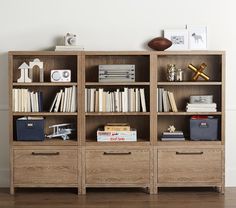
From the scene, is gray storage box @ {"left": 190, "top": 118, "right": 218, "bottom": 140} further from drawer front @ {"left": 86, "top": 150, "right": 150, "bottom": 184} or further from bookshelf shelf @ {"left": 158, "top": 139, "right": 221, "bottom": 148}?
drawer front @ {"left": 86, "top": 150, "right": 150, "bottom": 184}

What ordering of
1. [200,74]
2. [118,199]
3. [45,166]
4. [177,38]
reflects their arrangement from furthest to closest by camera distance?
[177,38], [200,74], [45,166], [118,199]

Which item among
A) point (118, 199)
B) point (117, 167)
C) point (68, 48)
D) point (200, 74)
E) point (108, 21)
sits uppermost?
point (108, 21)

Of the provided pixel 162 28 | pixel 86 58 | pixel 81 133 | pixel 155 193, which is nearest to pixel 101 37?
pixel 86 58

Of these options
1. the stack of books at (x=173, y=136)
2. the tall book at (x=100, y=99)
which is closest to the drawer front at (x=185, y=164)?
the stack of books at (x=173, y=136)

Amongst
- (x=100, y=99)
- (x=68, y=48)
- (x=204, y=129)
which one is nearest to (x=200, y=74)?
(x=204, y=129)

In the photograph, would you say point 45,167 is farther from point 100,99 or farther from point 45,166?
point 100,99

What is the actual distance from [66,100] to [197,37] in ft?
4.77

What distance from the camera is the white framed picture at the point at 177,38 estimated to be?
519cm

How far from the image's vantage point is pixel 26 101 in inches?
195

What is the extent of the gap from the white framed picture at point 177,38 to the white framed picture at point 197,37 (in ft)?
0.16

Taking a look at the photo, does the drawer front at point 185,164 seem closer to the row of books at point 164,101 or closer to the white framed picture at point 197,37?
the row of books at point 164,101

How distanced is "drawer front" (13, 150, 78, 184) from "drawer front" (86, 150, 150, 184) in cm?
16

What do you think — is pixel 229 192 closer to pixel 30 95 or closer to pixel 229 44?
pixel 229 44

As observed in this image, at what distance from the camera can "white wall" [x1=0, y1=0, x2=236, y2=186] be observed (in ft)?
17.1
